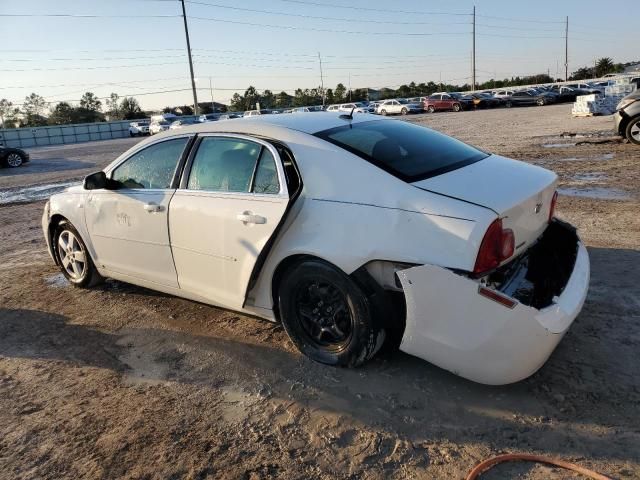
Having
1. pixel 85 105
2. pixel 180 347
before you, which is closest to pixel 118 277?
pixel 180 347

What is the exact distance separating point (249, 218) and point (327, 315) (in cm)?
83

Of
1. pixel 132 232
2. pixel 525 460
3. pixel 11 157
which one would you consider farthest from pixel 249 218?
pixel 11 157

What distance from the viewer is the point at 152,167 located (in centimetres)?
455

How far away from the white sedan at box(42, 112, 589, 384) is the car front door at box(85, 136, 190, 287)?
18mm

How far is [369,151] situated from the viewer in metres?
3.50

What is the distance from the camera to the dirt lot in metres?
2.71

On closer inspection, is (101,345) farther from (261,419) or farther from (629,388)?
(629,388)

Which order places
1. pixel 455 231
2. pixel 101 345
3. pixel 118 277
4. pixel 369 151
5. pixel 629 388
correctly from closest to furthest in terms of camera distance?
1. pixel 455 231
2. pixel 629 388
3. pixel 369 151
4. pixel 101 345
5. pixel 118 277

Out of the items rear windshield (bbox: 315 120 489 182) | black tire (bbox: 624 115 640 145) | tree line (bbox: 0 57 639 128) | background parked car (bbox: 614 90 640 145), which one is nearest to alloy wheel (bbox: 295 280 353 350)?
rear windshield (bbox: 315 120 489 182)

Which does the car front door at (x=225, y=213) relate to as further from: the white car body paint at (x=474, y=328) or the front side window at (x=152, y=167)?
the white car body paint at (x=474, y=328)

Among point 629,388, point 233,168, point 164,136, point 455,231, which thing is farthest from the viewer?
point 164,136

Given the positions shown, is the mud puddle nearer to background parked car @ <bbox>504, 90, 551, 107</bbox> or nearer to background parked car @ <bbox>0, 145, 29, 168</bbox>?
background parked car @ <bbox>0, 145, 29, 168</bbox>

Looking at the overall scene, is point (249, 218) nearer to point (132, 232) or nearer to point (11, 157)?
point (132, 232)

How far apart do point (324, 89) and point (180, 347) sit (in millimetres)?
93740
